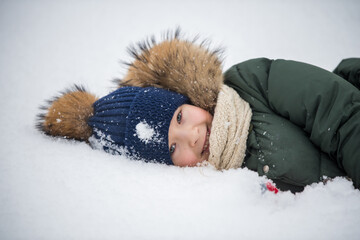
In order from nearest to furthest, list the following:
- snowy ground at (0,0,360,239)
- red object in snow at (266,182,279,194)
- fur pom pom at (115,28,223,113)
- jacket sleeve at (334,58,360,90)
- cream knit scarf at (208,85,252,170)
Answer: snowy ground at (0,0,360,239) < red object in snow at (266,182,279,194) < cream knit scarf at (208,85,252,170) < fur pom pom at (115,28,223,113) < jacket sleeve at (334,58,360,90)

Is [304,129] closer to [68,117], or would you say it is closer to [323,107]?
[323,107]

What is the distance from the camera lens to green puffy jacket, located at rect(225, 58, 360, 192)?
0.91 meters

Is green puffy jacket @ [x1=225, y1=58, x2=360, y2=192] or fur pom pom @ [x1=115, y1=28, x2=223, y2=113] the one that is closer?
green puffy jacket @ [x1=225, y1=58, x2=360, y2=192]

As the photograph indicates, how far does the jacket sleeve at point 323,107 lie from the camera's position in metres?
0.88

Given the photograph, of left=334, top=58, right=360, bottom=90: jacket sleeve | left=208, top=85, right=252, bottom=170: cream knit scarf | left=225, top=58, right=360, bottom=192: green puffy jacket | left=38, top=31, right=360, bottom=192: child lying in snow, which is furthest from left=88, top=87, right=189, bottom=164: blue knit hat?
left=334, top=58, right=360, bottom=90: jacket sleeve

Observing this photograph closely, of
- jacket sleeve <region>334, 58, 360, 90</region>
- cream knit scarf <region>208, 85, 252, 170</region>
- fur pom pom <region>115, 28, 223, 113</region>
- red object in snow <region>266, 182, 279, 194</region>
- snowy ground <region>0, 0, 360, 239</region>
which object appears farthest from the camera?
jacket sleeve <region>334, 58, 360, 90</region>

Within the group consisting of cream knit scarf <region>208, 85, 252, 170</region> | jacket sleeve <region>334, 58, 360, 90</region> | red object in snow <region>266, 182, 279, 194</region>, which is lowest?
red object in snow <region>266, 182, 279, 194</region>

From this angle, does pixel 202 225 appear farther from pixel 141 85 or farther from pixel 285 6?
pixel 285 6

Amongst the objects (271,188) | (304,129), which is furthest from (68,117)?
(304,129)

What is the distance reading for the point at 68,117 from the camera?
1160 millimetres

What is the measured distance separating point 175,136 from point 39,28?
2187 mm

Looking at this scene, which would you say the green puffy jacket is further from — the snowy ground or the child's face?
the child's face

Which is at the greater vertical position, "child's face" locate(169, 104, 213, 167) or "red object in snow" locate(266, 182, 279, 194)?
"child's face" locate(169, 104, 213, 167)

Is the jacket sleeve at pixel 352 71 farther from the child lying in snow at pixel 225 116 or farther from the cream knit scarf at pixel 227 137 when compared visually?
the cream knit scarf at pixel 227 137
